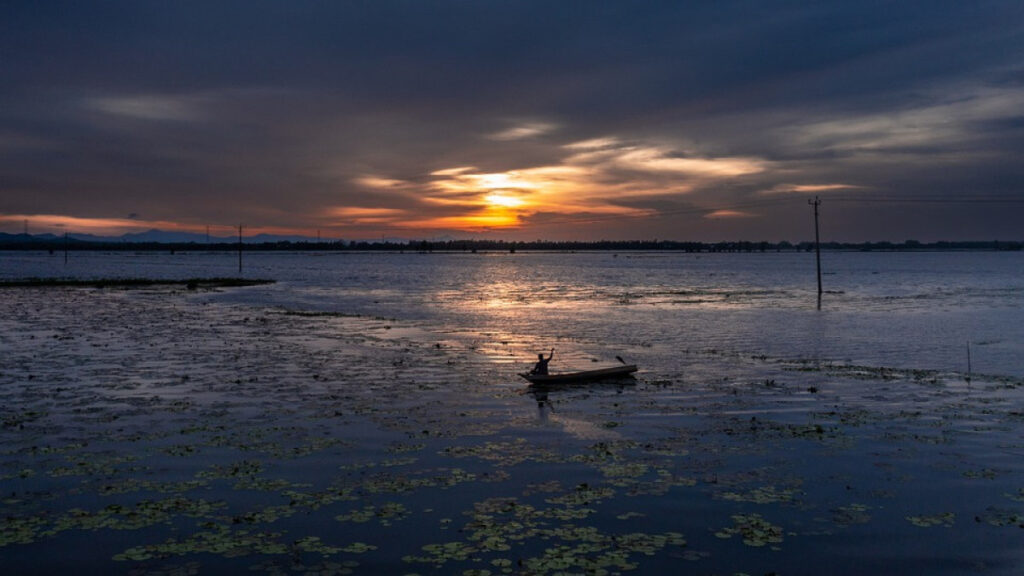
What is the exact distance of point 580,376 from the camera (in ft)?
96.1

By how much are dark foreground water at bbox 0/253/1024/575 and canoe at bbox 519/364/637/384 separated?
1.02 meters

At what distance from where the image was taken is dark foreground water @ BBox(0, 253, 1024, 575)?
1260 cm

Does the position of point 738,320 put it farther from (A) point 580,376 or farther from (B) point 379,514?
(B) point 379,514

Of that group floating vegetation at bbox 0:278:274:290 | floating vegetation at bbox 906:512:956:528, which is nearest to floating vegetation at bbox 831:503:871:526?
floating vegetation at bbox 906:512:956:528

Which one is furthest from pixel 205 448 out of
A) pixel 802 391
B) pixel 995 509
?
pixel 802 391

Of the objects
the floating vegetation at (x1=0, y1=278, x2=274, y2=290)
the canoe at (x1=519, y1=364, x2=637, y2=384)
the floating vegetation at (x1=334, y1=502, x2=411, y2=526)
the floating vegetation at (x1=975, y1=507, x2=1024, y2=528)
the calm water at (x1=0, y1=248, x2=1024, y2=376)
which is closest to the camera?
the floating vegetation at (x1=975, y1=507, x2=1024, y2=528)

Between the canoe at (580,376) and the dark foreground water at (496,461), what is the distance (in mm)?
1018

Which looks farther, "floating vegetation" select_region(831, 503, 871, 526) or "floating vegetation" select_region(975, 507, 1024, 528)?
"floating vegetation" select_region(831, 503, 871, 526)

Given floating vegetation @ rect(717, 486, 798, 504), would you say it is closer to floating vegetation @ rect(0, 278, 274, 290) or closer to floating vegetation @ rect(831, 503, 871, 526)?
floating vegetation @ rect(831, 503, 871, 526)

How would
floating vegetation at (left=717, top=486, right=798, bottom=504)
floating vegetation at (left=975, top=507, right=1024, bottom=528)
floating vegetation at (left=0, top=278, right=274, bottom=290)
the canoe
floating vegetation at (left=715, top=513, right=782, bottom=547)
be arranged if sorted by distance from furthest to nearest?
floating vegetation at (left=0, top=278, right=274, bottom=290) < the canoe < floating vegetation at (left=717, top=486, right=798, bottom=504) < floating vegetation at (left=975, top=507, right=1024, bottom=528) < floating vegetation at (left=715, top=513, right=782, bottom=547)

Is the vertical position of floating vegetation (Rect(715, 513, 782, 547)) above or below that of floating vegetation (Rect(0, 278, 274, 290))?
below

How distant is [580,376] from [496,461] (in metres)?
11.7

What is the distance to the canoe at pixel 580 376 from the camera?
1096 inches

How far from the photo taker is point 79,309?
204ft
